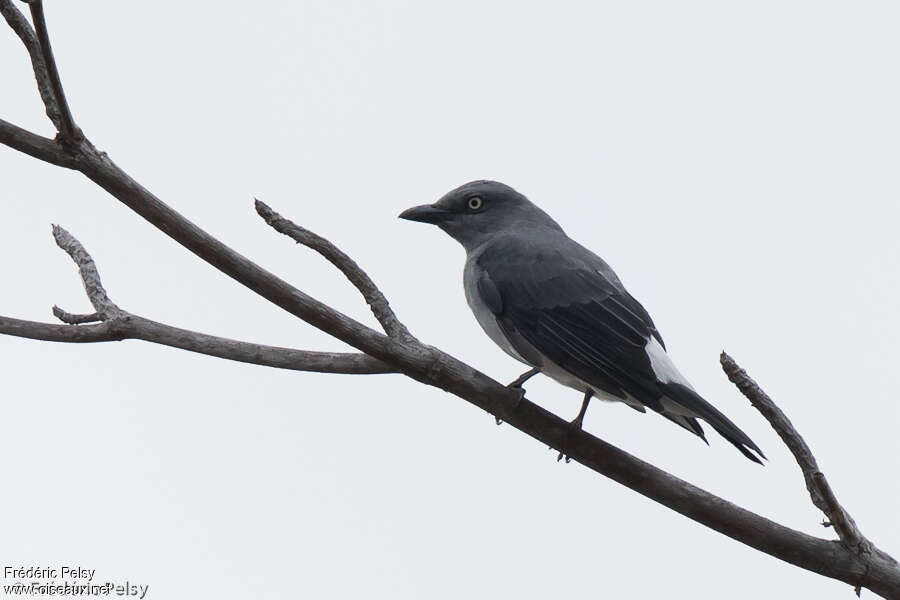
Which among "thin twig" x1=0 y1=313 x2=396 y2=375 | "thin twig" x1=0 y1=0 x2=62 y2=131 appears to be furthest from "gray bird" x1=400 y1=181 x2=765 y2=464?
"thin twig" x1=0 y1=0 x2=62 y2=131

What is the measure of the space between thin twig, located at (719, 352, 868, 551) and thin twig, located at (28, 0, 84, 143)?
2.66m

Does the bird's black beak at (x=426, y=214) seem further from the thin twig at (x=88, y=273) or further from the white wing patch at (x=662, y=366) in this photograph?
the thin twig at (x=88, y=273)

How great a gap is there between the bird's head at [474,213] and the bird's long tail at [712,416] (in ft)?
7.85

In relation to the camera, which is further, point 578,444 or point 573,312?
point 573,312

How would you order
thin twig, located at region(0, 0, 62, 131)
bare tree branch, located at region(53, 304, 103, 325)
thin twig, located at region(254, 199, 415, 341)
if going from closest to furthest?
1. thin twig, located at region(0, 0, 62, 131)
2. thin twig, located at region(254, 199, 415, 341)
3. bare tree branch, located at region(53, 304, 103, 325)

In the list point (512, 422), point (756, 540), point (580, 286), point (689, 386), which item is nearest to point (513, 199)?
point (580, 286)

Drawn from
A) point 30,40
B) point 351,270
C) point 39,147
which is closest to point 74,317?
point 39,147

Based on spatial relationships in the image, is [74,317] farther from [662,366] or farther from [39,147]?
[662,366]

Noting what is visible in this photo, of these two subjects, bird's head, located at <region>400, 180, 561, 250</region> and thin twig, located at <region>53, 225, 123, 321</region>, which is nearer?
thin twig, located at <region>53, 225, 123, 321</region>

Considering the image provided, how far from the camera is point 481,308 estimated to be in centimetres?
681

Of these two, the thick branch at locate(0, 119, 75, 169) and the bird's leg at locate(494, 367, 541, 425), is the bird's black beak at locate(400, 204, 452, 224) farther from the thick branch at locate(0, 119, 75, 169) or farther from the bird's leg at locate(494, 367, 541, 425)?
the thick branch at locate(0, 119, 75, 169)

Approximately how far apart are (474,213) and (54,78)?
4.16 meters

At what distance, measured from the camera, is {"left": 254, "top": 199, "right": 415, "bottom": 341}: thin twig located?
4605mm

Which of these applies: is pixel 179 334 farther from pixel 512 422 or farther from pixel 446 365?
pixel 512 422
